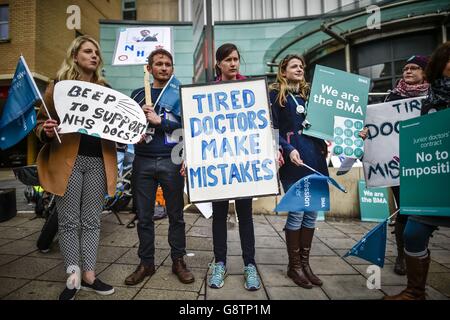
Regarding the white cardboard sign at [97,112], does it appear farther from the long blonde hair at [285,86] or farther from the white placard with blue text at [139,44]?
the white placard with blue text at [139,44]

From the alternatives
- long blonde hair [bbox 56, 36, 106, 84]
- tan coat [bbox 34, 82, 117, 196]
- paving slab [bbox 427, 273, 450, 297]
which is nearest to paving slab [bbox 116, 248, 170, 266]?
tan coat [bbox 34, 82, 117, 196]

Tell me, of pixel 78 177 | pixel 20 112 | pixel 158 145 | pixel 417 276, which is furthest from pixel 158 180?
pixel 417 276

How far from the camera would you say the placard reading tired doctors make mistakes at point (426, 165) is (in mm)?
1578

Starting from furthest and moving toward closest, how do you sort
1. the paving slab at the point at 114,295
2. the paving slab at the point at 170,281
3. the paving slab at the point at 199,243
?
1. the paving slab at the point at 199,243
2. the paving slab at the point at 170,281
3. the paving slab at the point at 114,295

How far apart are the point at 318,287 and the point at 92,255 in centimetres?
187

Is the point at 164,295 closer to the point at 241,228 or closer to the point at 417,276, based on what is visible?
the point at 241,228

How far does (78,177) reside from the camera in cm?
209

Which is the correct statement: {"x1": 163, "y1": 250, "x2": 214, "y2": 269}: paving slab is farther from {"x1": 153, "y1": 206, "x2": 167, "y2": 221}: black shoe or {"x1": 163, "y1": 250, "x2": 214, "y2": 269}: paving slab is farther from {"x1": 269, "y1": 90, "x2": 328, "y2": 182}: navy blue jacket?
{"x1": 153, "y1": 206, "x2": 167, "y2": 221}: black shoe

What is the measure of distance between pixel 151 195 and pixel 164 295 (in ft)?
2.67

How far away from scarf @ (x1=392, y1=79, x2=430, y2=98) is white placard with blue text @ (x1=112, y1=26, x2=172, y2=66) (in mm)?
3306

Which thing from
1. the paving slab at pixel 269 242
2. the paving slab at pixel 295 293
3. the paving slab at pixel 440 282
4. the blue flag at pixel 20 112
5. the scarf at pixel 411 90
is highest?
the scarf at pixel 411 90

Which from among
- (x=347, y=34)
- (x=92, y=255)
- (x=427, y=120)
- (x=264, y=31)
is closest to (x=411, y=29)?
(x=347, y=34)

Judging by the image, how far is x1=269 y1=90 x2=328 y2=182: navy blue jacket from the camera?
91.9 inches

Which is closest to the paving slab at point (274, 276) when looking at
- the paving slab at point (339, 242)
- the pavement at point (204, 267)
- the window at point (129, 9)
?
the pavement at point (204, 267)
